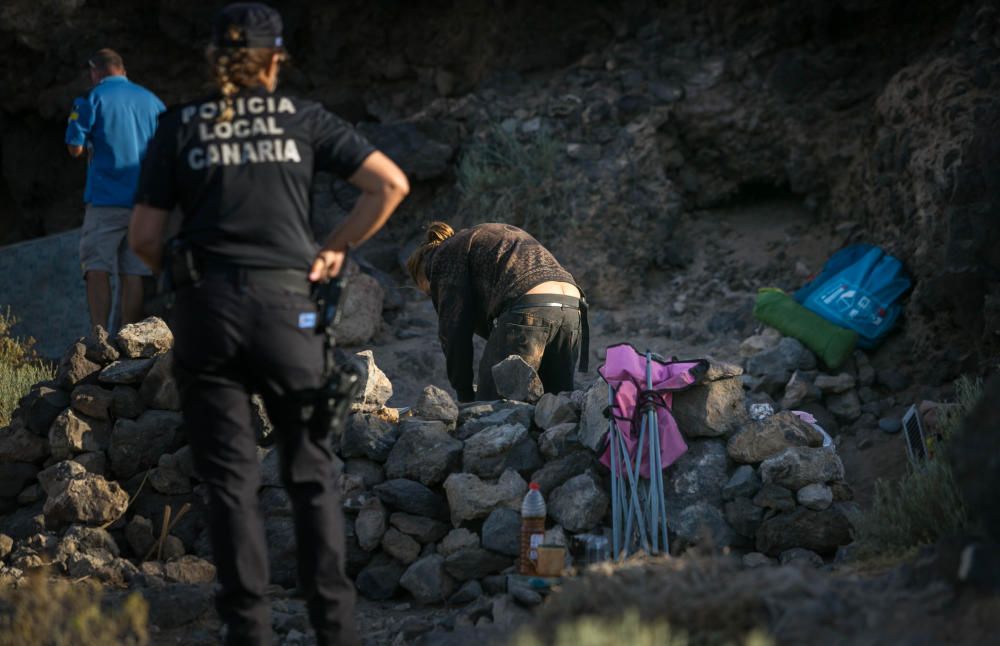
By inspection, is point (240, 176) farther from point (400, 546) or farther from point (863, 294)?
point (863, 294)

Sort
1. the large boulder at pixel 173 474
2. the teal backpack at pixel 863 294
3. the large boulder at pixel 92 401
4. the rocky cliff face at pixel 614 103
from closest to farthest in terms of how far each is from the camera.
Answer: the large boulder at pixel 173 474 < the large boulder at pixel 92 401 < the teal backpack at pixel 863 294 < the rocky cliff face at pixel 614 103

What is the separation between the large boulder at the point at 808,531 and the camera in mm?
5480

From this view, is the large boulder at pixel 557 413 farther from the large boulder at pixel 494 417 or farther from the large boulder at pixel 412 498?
the large boulder at pixel 412 498

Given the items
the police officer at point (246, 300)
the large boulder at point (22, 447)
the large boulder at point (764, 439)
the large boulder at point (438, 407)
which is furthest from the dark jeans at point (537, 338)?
the police officer at point (246, 300)

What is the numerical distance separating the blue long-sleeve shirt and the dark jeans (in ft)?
7.72

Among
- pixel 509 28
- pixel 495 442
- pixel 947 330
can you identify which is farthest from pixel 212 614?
pixel 509 28

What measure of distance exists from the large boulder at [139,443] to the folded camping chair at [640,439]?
2207 millimetres

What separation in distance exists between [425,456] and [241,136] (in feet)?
8.52

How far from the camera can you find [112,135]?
7324 millimetres

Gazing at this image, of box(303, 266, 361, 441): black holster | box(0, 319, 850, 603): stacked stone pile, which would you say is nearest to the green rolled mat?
box(0, 319, 850, 603): stacked stone pile

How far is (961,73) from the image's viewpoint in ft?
30.4

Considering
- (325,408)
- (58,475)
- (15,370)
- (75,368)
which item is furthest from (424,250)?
(325,408)

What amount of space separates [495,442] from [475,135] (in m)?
6.09

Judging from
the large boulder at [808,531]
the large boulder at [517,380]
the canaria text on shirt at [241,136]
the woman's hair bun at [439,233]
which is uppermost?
the woman's hair bun at [439,233]
